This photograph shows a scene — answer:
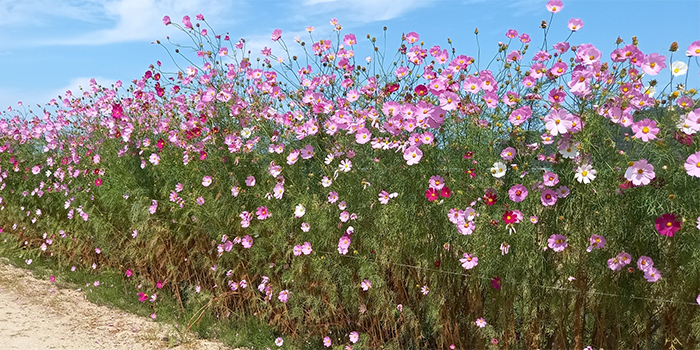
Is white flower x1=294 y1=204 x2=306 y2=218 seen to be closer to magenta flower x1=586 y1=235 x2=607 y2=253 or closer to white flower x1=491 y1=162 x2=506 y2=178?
white flower x1=491 y1=162 x2=506 y2=178

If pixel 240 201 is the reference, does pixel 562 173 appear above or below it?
above

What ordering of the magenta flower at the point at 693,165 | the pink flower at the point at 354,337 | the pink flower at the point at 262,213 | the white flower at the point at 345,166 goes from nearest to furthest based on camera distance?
the magenta flower at the point at 693,165, the white flower at the point at 345,166, the pink flower at the point at 354,337, the pink flower at the point at 262,213

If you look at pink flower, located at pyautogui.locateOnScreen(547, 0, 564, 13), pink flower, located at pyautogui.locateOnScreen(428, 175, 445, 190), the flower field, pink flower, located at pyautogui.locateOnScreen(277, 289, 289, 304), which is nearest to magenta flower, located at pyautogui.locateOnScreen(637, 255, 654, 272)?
the flower field

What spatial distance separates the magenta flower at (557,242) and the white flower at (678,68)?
2.59 feet

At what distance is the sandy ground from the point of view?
12.6ft

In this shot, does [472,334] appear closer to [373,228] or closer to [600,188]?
[373,228]

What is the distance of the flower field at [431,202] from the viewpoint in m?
2.34

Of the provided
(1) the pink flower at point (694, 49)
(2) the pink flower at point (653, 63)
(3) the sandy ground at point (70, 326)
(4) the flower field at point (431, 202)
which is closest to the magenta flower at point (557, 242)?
(4) the flower field at point (431, 202)

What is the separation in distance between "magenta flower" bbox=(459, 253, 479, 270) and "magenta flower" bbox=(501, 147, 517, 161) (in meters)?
0.47

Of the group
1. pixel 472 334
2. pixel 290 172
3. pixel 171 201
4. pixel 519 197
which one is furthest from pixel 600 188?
pixel 171 201

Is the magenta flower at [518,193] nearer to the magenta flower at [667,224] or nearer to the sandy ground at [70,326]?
the magenta flower at [667,224]

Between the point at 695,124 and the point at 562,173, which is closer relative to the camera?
the point at 695,124

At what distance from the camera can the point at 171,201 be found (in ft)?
13.5

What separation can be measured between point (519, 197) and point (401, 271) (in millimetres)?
847
